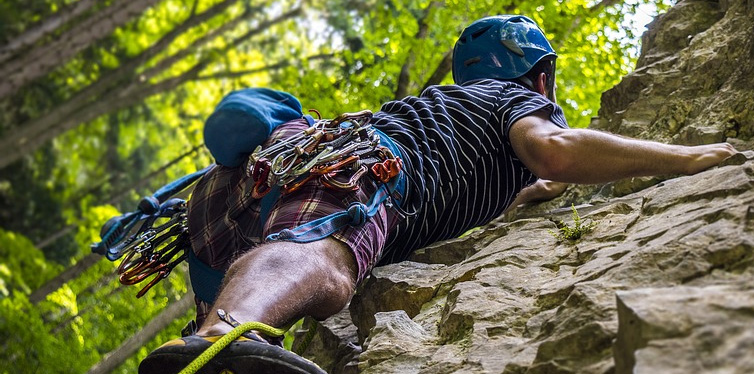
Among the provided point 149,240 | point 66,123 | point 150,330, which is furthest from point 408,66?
point 149,240

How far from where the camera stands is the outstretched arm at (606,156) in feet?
11.0

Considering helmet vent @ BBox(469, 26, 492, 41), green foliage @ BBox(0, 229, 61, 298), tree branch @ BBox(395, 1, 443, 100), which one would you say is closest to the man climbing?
helmet vent @ BBox(469, 26, 492, 41)

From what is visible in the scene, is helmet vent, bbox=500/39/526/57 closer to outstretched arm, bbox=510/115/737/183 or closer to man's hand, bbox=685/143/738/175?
outstretched arm, bbox=510/115/737/183

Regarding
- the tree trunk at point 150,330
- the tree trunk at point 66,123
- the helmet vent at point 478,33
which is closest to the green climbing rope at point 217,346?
the helmet vent at point 478,33

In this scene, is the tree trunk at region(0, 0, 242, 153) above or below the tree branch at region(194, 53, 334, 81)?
above

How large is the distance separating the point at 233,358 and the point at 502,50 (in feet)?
9.11

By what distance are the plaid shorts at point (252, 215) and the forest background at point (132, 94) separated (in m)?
4.03

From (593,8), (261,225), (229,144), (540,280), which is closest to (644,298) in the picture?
(540,280)

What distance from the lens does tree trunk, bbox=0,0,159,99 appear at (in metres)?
8.27

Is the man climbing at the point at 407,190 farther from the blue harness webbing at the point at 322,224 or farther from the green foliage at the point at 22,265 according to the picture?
the green foliage at the point at 22,265

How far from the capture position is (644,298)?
182 centimetres

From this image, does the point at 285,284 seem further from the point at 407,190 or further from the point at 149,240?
the point at 149,240

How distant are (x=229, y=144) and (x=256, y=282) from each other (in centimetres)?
107

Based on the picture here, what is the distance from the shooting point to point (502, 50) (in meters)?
4.46
